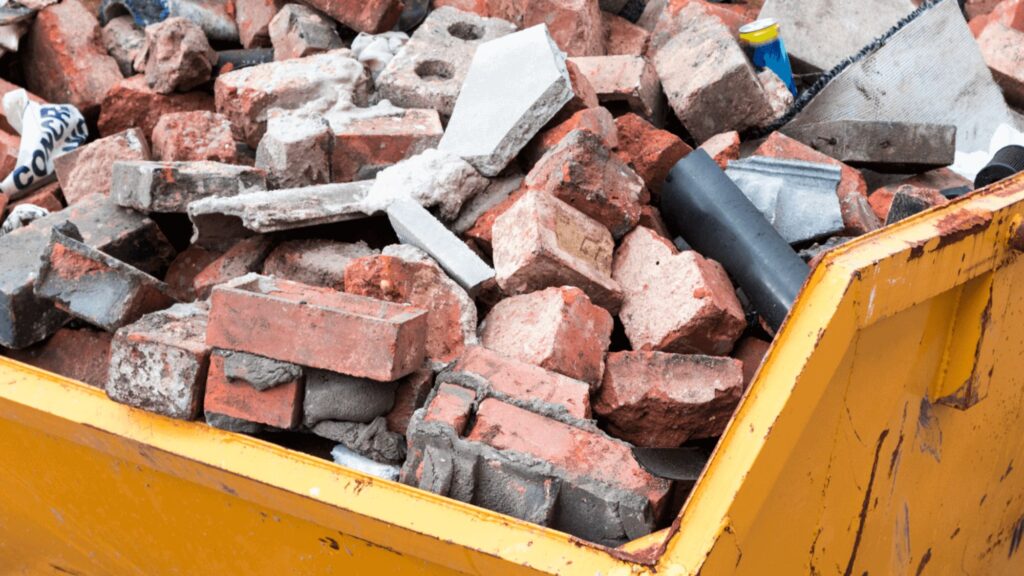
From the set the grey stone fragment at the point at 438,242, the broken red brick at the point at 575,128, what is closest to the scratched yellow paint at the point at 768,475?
the grey stone fragment at the point at 438,242

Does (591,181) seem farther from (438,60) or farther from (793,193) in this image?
(438,60)

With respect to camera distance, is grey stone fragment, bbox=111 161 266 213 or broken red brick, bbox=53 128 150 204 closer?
grey stone fragment, bbox=111 161 266 213

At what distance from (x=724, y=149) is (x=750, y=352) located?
A: 847 mm

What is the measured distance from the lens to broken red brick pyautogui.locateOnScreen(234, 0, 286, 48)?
4.18m

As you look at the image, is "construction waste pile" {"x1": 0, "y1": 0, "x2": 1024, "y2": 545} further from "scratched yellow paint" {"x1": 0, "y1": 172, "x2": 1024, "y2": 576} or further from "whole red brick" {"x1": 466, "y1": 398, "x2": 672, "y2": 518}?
"scratched yellow paint" {"x1": 0, "y1": 172, "x2": 1024, "y2": 576}

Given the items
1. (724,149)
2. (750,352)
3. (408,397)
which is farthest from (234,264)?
(724,149)

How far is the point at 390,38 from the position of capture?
390cm

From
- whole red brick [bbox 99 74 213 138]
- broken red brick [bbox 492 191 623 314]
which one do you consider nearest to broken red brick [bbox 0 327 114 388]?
broken red brick [bbox 492 191 623 314]

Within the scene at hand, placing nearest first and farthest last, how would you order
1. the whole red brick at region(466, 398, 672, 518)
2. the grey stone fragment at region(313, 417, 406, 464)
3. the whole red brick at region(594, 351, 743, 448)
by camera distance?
the whole red brick at region(466, 398, 672, 518)
the grey stone fragment at region(313, 417, 406, 464)
the whole red brick at region(594, 351, 743, 448)

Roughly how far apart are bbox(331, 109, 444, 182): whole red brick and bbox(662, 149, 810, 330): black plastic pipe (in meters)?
0.83

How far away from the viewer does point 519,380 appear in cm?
229

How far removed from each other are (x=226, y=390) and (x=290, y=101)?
1608 millimetres

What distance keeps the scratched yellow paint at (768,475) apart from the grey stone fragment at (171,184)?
2.27ft

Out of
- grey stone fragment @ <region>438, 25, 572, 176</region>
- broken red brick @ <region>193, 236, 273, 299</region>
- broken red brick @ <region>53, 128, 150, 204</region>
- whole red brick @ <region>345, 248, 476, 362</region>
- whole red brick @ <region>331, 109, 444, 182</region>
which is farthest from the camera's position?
broken red brick @ <region>53, 128, 150, 204</region>
